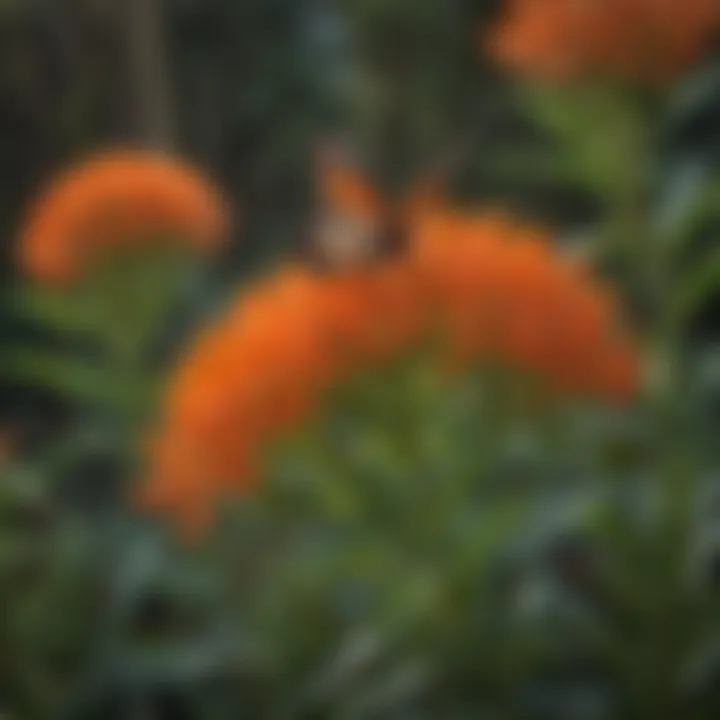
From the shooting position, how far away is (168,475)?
788 mm

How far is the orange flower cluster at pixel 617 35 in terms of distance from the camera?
2.83 ft

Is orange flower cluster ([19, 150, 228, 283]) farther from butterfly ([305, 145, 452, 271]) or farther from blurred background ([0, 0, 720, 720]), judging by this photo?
butterfly ([305, 145, 452, 271])

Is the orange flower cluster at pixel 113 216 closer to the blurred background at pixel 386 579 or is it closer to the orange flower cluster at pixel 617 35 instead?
the blurred background at pixel 386 579

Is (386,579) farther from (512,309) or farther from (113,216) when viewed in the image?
(113,216)

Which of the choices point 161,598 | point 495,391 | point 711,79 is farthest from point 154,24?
point 495,391

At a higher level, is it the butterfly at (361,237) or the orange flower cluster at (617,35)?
the orange flower cluster at (617,35)

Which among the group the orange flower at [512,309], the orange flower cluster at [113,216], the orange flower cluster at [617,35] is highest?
the orange flower cluster at [113,216]

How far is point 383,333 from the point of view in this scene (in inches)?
27.7

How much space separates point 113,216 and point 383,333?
27 cm

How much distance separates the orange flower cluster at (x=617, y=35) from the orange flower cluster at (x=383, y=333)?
0.15 meters

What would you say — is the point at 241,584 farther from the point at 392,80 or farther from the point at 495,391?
the point at 392,80

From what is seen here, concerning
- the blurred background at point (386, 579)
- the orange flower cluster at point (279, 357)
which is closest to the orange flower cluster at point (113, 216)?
the blurred background at point (386, 579)

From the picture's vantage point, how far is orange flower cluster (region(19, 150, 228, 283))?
93 cm

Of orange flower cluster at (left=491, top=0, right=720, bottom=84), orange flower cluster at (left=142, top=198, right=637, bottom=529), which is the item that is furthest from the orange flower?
orange flower cluster at (left=491, top=0, right=720, bottom=84)
